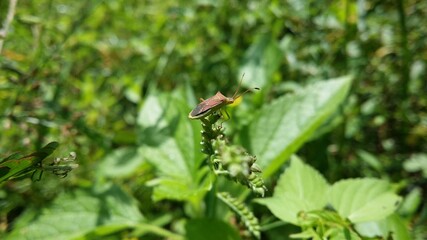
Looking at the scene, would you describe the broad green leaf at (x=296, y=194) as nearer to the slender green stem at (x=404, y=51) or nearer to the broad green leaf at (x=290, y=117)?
the broad green leaf at (x=290, y=117)

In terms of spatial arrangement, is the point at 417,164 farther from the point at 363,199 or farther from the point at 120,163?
the point at 120,163

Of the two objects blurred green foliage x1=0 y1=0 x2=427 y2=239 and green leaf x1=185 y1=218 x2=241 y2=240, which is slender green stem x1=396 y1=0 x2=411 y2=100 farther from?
green leaf x1=185 y1=218 x2=241 y2=240

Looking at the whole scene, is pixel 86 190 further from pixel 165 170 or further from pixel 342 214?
pixel 342 214

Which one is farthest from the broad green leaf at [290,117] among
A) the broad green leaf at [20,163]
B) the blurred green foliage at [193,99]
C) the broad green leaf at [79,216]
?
the broad green leaf at [20,163]

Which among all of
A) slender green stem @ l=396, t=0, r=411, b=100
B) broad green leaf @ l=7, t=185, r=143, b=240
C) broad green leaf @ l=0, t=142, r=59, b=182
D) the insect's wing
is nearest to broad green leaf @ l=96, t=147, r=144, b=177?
broad green leaf @ l=7, t=185, r=143, b=240

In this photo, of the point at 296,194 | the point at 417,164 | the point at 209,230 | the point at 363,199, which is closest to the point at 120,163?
the point at 209,230

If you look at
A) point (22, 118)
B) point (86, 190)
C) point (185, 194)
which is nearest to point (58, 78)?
point (22, 118)
